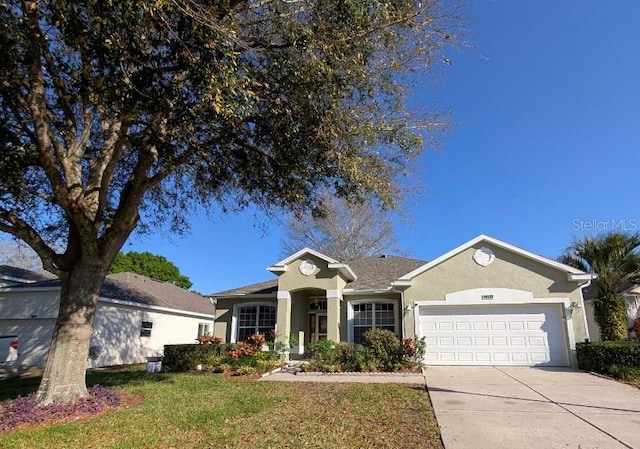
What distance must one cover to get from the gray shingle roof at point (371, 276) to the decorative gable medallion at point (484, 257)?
146 inches

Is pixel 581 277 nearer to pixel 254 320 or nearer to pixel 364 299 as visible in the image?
pixel 364 299

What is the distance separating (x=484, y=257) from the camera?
16.0m

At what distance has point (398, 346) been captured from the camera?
14.0 metres

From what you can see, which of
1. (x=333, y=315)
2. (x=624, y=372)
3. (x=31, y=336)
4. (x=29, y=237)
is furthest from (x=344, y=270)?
(x=31, y=336)

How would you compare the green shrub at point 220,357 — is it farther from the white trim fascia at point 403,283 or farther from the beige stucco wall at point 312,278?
the white trim fascia at point 403,283

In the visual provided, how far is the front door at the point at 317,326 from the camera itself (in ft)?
Result: 65.8

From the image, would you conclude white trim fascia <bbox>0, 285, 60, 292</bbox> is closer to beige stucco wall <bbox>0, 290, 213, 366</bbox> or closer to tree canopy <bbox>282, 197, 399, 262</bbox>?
beige stucco wall <bbox>0, 290, 213, 366</bbox>

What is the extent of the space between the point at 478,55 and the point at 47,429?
10226 mm

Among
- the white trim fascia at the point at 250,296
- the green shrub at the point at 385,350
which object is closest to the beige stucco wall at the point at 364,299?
the green shrub at the point at 385,350

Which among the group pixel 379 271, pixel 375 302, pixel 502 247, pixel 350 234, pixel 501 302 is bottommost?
pixel 501 302

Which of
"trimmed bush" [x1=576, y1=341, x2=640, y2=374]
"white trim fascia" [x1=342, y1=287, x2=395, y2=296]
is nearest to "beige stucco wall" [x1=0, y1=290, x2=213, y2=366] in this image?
"white trim fascia" [x1=342, y1=287, x2=395, y2=296]

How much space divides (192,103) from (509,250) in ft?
41.9

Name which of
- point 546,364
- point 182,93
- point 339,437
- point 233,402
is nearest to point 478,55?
point 182,93

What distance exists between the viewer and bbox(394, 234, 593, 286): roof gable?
48.2ft
